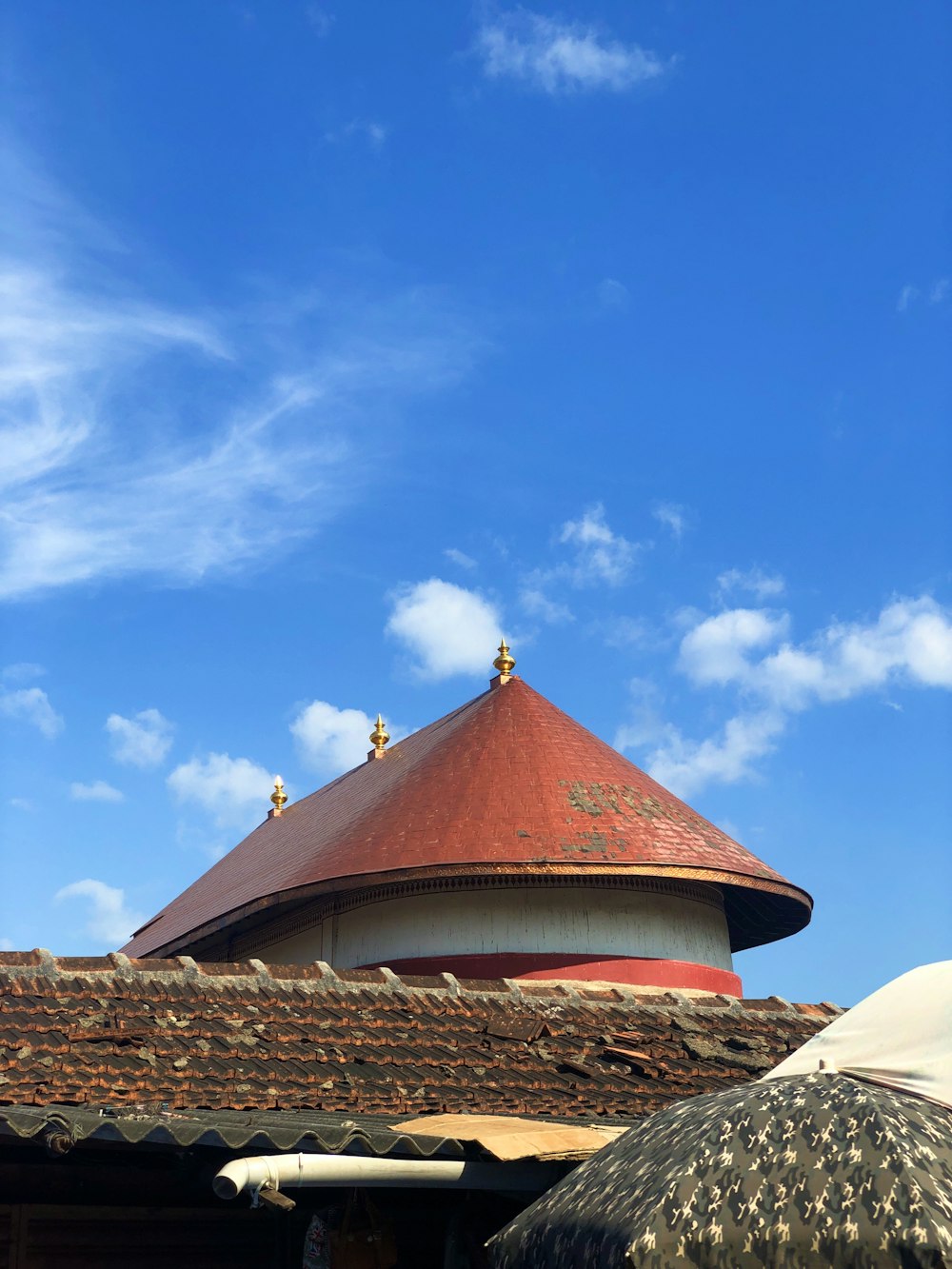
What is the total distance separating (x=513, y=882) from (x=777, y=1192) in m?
9.00

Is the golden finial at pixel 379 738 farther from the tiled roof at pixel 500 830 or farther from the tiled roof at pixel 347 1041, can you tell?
the tiled roof at pixel 347 1041

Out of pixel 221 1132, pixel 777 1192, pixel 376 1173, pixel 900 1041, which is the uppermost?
pixel 900 1041

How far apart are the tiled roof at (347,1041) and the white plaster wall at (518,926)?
11.2ft

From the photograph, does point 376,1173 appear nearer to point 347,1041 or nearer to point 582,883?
point 347,1041

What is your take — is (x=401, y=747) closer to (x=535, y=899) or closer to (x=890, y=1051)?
(x=535, y=899)

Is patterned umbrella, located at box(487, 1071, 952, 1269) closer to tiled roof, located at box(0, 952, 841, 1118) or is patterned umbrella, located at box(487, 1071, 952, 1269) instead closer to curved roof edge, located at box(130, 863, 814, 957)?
tiled roof, located at box(0, 952, 841, 1118)

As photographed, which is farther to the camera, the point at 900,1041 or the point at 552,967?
the point at 552,967

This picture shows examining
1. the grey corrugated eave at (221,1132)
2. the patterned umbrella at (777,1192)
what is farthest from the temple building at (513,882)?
the patterned umbrella at (777,1192)

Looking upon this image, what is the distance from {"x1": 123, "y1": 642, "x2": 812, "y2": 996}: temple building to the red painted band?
0.01 m


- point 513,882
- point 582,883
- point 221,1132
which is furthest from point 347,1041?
point 582,883

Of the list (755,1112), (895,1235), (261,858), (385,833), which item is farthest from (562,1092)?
(261,858)

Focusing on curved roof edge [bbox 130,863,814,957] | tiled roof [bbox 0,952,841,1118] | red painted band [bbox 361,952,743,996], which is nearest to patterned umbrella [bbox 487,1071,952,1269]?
tiled roof [bbox 0,952,841,1118]

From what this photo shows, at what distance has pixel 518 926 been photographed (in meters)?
13.2

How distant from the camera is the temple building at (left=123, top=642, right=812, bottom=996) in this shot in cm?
1316
